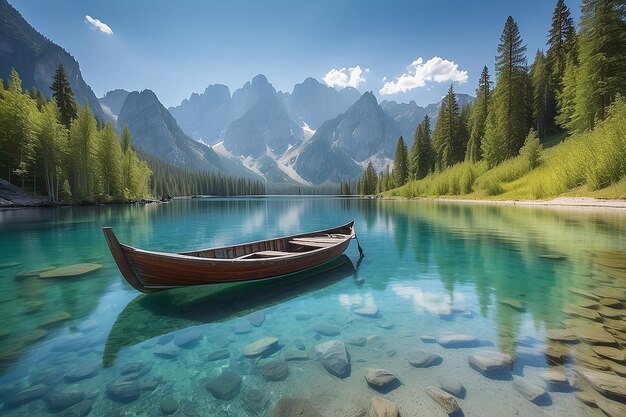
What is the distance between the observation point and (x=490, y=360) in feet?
17.6

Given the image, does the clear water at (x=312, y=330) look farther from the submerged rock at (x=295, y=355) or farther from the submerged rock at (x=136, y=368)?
the submerged rock at (x=295, y=355)

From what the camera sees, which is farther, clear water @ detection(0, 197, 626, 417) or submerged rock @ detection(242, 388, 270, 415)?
clear water @ detection(0, 197, 626, 417)

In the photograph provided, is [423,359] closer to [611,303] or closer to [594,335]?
[594,335]

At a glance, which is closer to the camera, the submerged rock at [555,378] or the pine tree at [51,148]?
the submerged rock at [555,378]

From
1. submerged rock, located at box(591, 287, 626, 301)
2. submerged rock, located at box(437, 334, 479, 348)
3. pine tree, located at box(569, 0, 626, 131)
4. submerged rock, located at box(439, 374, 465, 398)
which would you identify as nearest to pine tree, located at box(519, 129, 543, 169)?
pine tree, located at box(569, 0, 626, 131)

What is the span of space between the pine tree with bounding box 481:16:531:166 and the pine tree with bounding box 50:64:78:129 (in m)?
88.2

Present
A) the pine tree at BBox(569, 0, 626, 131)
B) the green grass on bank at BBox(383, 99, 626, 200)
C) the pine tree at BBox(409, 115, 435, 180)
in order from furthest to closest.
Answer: the pine tree at BBox(409, 115, 435, 180) < the pine tree at BBox(569, 0, 626, 131) < the green grass on bank at BBox(383, 99, 626, 200)

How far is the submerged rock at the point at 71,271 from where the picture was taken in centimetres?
1199

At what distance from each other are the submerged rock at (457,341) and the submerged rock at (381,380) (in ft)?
5.98

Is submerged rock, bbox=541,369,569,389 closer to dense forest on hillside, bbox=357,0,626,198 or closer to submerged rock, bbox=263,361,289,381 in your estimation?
submerged rock, bbox=263,361,289,381

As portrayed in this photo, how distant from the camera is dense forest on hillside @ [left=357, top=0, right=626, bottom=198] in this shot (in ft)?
111

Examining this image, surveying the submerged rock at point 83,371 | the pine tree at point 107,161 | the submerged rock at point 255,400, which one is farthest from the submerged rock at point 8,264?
the pine tree at point 107,161

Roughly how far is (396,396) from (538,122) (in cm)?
7612

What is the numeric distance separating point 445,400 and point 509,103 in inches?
2646
